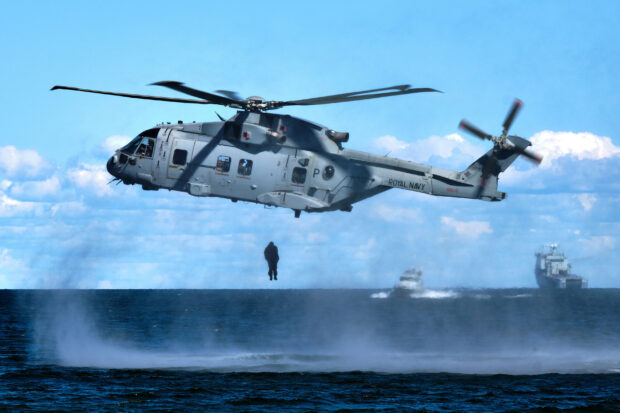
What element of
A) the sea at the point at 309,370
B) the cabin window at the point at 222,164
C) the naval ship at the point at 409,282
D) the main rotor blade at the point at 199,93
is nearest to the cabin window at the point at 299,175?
the cabin window at the point at 222,164

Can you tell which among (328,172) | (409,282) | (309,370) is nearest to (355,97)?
(328,172)

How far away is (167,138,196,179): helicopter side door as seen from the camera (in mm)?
30766

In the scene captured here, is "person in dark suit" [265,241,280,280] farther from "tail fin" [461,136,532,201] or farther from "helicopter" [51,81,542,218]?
"tail fin" [461,136,532,201]

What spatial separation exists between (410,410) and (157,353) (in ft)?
121

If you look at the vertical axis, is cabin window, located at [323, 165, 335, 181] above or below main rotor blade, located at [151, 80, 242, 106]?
below

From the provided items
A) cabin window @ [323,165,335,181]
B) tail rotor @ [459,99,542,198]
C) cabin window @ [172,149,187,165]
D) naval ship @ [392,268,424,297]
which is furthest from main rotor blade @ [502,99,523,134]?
naval ship @ [392,268,424,297]

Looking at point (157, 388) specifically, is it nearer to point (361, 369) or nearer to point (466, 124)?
point (361, 369)

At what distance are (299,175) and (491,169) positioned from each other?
8644 mm

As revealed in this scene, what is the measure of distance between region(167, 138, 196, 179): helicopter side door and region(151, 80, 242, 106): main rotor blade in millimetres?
2228

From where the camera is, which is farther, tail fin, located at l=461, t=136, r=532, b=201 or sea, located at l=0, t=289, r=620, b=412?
sea, located at l=0, t=289, r=620, b=412

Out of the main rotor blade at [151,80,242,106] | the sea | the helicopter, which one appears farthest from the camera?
the sea

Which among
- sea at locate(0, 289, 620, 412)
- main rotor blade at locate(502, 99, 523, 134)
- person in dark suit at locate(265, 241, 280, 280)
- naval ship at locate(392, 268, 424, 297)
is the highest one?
main rotor blade at locate(502, 99, 523, 134)

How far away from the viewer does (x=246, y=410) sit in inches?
1539

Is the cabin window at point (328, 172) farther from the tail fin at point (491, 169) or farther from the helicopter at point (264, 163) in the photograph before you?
the tail fin at point (491, 169)
